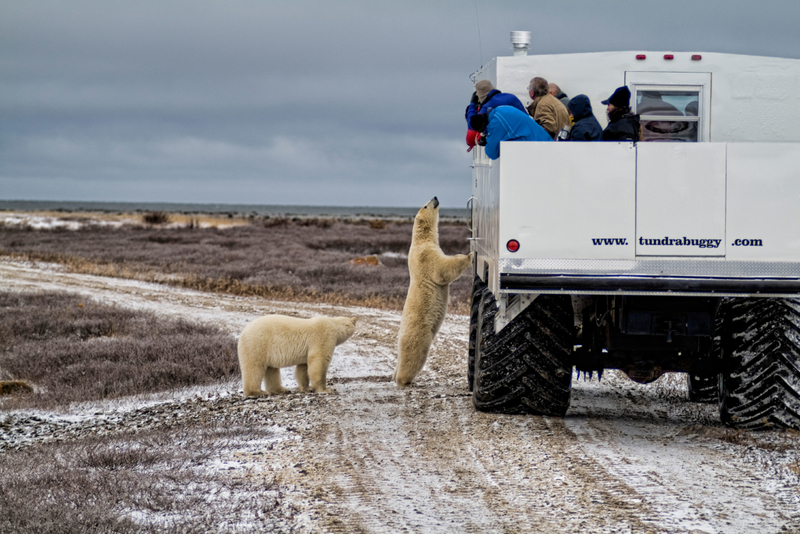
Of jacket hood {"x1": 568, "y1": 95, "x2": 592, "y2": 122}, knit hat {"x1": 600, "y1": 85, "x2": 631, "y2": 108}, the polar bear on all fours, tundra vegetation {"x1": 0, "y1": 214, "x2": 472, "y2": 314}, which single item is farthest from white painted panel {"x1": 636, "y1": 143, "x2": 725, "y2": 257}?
tundra vegetation {"x1": 0, "y1": 214, "x2": 472, "y2": 314}

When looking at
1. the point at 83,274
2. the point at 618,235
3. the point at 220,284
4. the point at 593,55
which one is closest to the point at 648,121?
the point at 593,55

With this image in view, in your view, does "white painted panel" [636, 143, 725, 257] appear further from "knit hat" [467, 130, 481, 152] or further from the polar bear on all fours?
the polar bear on all fours

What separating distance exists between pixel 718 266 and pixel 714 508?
1.99 m

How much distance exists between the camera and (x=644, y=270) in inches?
238

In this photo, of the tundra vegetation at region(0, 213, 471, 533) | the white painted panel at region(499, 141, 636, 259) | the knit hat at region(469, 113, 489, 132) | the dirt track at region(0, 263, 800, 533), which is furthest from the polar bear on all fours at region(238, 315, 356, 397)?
the white painted panel at region(499, 141, 636, 259)

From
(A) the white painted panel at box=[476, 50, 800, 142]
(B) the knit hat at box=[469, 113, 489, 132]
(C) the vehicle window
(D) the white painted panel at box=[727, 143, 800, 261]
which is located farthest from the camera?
(C) the vehicle window

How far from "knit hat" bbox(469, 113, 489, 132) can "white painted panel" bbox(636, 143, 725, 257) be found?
153cm

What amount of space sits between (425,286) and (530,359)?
210cm

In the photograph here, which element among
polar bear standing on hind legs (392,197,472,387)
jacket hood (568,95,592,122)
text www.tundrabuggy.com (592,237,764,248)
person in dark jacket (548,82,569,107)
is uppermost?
person in dark jacket (548,82,569,107)

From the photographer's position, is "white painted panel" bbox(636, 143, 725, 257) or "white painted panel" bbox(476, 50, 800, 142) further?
"white painted panel" bbox(476, 50, 800, 142)

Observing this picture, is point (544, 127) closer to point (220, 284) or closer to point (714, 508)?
point (714, 508)

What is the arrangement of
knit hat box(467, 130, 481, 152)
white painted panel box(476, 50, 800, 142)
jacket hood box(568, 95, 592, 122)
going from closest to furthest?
1. jacket hood box(568, 95, 592, 122)
2. white painted panel box(476, 50, 800, 142)
3. knit hat box(467, 130, 481, 152)

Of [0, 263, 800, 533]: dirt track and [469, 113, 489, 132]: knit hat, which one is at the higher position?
[469, 113, 489, 132]: knit hat

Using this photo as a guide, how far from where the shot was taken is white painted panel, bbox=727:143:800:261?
19.5 feet
